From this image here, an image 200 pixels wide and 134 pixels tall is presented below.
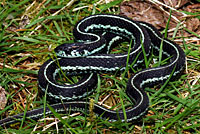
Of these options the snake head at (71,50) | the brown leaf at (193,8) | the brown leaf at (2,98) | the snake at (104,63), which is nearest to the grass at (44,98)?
the brown leaf at (2,98)

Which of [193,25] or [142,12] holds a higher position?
[142,12]

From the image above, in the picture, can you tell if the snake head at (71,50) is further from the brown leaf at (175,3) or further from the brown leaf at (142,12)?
the brown leaf at (175,3)

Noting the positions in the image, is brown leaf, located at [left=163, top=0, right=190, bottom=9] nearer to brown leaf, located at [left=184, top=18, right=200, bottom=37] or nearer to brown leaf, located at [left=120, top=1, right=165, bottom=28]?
brown leaf, located at [left=120, top=1, right=165, bottom=28]

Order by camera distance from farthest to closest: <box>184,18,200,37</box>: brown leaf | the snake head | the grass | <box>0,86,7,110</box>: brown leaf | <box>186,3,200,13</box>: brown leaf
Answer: <box>186,3,200,13</box>: brown leaf → <box>184,18,200,37</box>: brown leaf → the snake head → <box>0,86,7,110</box>: brown leaf → the grass

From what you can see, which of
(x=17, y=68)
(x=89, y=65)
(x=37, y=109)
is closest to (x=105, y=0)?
(x=89, y=65)

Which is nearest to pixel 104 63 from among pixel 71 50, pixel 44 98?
pixel 71 50

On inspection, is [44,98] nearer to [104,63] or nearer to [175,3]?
[104,63]

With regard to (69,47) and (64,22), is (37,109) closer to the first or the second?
(69,47)

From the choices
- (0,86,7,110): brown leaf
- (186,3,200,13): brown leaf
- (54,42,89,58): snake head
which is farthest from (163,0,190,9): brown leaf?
(0,86,7,110): brown leaf
